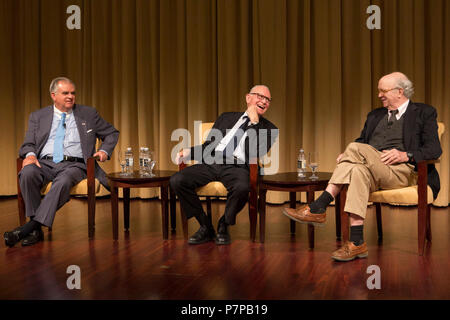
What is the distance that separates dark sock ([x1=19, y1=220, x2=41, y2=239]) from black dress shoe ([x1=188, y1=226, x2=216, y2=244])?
3.63 ft

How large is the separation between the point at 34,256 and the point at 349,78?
11.4 ft

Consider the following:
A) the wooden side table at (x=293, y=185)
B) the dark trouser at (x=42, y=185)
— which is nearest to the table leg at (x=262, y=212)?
the wooden side table at (x=293, y=185)

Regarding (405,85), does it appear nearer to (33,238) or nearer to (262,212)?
(262,212)

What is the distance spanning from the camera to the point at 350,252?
3.32 meters

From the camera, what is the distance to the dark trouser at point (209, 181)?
376 centimetres

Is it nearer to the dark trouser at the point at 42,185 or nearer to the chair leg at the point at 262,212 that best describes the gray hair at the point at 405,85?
the chair leg at the point at 262,212

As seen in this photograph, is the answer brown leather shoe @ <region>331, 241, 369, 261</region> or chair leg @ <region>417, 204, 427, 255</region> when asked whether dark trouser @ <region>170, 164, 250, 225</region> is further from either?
chair leg @ <region>417, 204, 427, 255</region>

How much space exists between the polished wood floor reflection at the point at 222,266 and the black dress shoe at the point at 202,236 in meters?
0.06

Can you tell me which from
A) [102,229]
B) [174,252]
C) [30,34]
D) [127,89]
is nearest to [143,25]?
[127,89]

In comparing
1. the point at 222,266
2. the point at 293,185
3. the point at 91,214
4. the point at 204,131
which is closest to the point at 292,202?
the point at 293,185

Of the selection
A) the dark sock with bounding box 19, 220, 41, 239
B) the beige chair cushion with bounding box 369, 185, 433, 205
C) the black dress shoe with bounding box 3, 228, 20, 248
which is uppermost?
the beige chair cushion with bounding box 369, 185, 433, 205

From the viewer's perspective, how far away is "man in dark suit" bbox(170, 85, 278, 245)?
12.5ft

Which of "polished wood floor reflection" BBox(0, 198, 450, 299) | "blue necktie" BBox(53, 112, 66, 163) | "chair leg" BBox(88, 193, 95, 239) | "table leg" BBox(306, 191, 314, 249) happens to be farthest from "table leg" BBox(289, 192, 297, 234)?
"blue necktie" BBox(53, 112, 66, 163)

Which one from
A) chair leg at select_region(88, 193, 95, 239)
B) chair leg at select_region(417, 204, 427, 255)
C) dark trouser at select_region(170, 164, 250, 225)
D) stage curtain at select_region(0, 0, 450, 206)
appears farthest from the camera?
stage curtain at select_region(0, 0, 450, 206)
